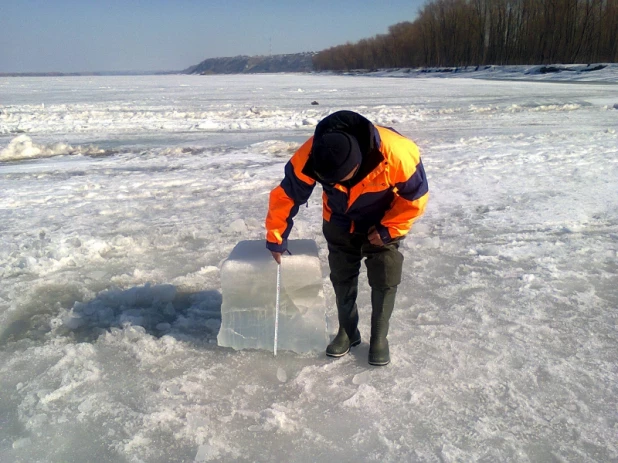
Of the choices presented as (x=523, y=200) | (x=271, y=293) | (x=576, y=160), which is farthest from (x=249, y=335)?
(x=576, y=160)

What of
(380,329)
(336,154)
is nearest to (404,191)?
(336,154)

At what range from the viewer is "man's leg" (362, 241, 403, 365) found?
228cm

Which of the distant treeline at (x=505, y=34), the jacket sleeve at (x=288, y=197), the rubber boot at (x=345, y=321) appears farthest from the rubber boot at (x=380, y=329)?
the distant treeline at (x=505, y=34)

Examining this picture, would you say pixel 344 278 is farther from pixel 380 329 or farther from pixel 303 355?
pixel 303 355

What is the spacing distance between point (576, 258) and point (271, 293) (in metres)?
2.51

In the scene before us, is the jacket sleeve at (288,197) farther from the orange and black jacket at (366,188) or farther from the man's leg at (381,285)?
the man's leg at (381,285)

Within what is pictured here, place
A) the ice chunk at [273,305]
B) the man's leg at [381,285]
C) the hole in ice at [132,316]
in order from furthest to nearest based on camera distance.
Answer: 1. the hole in ice at [132,316]
2. the ice chunk at [273,305]
3. the man's leg at [381,285]

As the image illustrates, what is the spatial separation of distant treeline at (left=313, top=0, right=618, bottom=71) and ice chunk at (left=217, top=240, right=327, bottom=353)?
188 ft

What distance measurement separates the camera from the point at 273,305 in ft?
8.48

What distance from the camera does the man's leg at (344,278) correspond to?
234 cm

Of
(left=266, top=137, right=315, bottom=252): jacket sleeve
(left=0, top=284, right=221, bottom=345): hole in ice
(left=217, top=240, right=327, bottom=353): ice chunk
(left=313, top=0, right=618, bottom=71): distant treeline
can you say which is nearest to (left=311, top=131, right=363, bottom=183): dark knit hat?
(left=266, top=137, right=315, bottom=252): jacket sleeve

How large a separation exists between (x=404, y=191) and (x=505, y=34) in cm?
7070

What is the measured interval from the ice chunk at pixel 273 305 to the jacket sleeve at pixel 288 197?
0.85ft

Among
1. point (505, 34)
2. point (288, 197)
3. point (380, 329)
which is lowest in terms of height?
point (380, 329)
